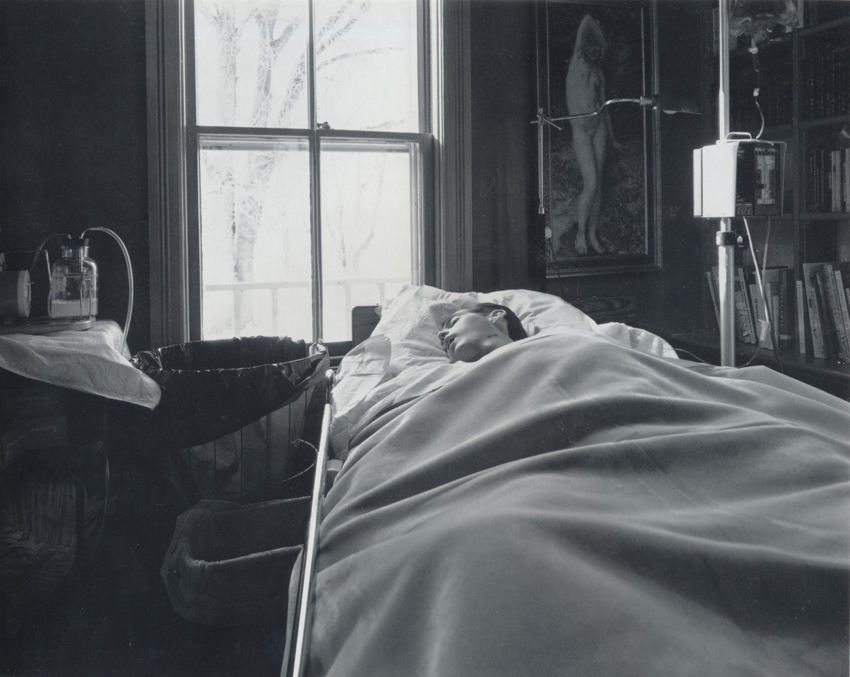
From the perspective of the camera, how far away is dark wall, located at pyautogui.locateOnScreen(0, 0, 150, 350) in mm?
2266

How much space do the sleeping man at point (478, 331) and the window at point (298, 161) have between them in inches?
23.3

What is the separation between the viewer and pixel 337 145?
9.10 feet

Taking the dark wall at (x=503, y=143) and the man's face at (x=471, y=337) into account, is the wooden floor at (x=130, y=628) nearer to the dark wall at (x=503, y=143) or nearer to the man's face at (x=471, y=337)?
the man's face at (x=471, y=337)

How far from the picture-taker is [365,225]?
2.83 meters

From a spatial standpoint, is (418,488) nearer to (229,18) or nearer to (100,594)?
(100,594)

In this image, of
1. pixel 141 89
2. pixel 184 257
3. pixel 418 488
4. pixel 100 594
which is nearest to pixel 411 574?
pixel 418 488

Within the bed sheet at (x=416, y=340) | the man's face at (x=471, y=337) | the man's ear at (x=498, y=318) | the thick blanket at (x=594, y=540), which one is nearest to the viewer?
the thick blanket at (x=594, y=540)

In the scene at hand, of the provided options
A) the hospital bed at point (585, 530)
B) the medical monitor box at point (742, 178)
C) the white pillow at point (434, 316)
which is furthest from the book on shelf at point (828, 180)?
the hospital bed at point (585, 530)

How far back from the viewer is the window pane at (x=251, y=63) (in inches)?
101

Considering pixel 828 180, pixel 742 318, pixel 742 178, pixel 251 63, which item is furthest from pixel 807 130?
pixel 251 63

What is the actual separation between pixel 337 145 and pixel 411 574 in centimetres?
211

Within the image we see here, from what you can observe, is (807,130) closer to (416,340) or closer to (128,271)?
(416,340)

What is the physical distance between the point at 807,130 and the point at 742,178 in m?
0.82

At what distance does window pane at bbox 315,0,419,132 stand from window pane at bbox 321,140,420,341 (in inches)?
4.2
